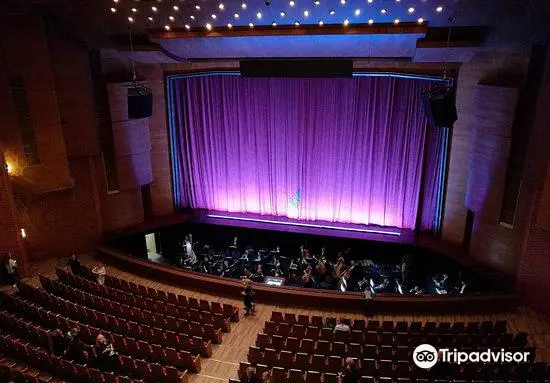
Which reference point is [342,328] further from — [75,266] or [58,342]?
[75,266]

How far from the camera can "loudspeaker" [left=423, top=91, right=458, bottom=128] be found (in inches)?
293

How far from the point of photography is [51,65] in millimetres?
9664

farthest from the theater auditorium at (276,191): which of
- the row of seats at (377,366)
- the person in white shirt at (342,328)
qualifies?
the person in white shirt at (342,328)

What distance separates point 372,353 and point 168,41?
271 inches

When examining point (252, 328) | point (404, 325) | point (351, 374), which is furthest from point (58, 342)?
point (404, 325)

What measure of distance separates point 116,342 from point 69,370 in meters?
0.82

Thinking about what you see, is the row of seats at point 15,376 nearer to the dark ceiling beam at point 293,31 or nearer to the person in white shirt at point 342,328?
the person in white shirt at point 342,328

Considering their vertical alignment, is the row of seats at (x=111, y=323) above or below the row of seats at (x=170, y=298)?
above

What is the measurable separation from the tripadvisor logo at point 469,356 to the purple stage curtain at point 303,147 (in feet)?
16.6

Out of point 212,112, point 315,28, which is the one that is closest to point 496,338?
point 315,28

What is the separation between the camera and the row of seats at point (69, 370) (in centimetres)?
627

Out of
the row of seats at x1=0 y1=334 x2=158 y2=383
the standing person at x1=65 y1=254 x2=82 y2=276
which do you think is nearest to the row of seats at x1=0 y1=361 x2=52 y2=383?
the row of seats at x1=0 y1=334 x2=158 y2=383

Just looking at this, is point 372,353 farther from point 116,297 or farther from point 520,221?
point 116,297

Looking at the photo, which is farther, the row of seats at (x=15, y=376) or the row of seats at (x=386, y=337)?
the row of seats at (x=386, y=337)
